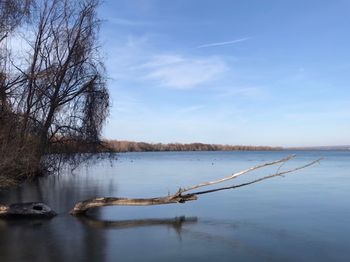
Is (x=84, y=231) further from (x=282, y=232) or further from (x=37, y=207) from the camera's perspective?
(x=282, y=232)

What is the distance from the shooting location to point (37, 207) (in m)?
12.7

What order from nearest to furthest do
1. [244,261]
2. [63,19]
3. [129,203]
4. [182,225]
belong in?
[244,261]
[182,225]
[129,203]
[63,19]

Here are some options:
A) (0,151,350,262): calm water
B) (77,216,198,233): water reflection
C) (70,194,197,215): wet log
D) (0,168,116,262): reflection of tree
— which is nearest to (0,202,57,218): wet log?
(0,168,116,262): reflection of tree

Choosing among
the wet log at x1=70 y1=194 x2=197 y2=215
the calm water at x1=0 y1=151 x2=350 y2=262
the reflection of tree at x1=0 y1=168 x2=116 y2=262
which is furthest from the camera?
the wet log at x1=70 y1=194 x2=197 y2=215

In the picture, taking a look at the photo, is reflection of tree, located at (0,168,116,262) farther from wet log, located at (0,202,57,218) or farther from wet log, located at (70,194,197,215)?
wet log, located at (70,194,197,215)

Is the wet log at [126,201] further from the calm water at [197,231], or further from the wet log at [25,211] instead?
the wet log at [25,211]

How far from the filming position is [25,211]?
12.5 meters

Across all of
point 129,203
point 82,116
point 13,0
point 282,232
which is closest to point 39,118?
point 82,116

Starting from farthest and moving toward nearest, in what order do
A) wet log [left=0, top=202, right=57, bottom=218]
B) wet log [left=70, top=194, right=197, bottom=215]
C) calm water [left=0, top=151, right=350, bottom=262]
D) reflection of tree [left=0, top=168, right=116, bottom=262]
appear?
wet log [left=0, top=202, right=57, bottom=218], wet log [left=70, top=194, right=197, bottom=215], calm water [left=0, top=151, right=350, bottom=262], reflection of tree [left=0, top=168, right=116, bottom=262]

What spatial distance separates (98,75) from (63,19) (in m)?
3.22

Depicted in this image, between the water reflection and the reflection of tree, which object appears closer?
the reflection of tree

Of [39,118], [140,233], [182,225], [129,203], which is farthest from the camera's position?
[39,118]

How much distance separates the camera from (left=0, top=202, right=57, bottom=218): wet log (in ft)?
41.1

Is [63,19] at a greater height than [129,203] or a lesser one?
greater
